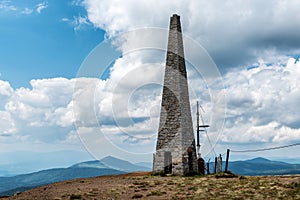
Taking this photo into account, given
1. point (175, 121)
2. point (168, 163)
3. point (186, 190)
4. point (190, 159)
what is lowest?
point (186, 190)

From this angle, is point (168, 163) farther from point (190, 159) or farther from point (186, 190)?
point (186, 190)

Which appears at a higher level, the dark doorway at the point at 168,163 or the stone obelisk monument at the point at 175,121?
the stone obelisk monument at the point at 175,121

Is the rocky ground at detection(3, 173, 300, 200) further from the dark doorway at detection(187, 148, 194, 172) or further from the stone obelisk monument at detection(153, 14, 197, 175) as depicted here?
the dark doorway at detection(187, 148, 194, 172)

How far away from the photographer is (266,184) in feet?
80.5

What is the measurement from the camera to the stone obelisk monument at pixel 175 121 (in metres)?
33.9

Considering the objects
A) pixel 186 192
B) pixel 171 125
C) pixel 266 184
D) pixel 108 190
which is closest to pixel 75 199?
pixel 108 190

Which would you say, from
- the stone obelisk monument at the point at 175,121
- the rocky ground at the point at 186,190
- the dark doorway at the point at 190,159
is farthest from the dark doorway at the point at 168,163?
the rocky ground at the point at 186,190

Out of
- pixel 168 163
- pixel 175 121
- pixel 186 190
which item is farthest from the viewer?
pixel 175 121

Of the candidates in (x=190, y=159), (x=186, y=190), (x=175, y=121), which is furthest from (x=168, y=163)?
(x=186, y=190)

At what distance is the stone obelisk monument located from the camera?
1334 inches

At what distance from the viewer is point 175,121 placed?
34.6 metres

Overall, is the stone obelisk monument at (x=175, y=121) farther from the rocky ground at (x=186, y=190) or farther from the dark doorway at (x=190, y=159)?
the rocky ground at (x=186, y=190)

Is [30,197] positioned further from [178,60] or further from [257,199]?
[178,60]

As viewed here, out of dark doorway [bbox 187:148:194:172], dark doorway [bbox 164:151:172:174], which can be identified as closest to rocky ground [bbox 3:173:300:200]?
dark doorway [bbox 164:151:172:174]
